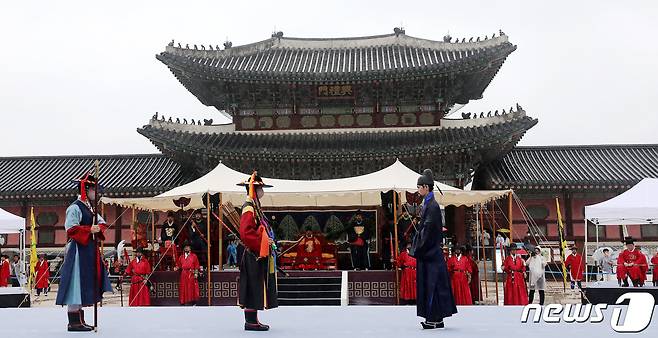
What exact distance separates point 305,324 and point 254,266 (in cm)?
98

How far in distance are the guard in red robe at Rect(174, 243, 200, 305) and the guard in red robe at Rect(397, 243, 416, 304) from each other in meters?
4.43

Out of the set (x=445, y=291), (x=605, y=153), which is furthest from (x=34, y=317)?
(x=605, y=153)

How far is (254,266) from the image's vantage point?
7188 millimetres

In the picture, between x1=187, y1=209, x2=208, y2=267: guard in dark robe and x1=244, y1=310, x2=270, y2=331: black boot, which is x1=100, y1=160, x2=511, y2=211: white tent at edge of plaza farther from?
x1=244, y1=310, x2=270, y2=331: black boot

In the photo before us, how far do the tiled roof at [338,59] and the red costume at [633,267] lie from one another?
8.35 meters

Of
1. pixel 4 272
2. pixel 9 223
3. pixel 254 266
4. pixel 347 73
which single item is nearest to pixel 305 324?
pixel 254 266

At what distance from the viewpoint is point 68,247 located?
7.03 meters

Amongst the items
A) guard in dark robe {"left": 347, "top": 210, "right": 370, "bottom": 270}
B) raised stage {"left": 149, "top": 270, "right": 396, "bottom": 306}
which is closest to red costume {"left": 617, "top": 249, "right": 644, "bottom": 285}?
raised stage {"left": 149, "top": 270, "right": 396, "bottom": 306}

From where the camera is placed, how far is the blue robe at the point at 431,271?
22.7 feet

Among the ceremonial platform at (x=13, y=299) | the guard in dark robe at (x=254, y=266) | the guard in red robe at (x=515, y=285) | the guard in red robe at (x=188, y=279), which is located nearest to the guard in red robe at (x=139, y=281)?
the guard in red robe at (x=188, y=279)

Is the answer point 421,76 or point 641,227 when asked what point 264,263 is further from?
point 641,227

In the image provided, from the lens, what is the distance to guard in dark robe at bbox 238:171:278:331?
705cm

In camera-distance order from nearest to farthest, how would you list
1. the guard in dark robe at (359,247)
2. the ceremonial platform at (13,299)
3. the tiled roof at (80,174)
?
the ceremonial platform at (13,299) < the guard in dark robe at (359,247) < the tiled roof at (80,174)

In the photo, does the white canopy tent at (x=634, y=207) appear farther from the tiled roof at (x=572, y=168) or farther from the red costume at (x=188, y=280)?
the red costume at (x=188, y=280)
